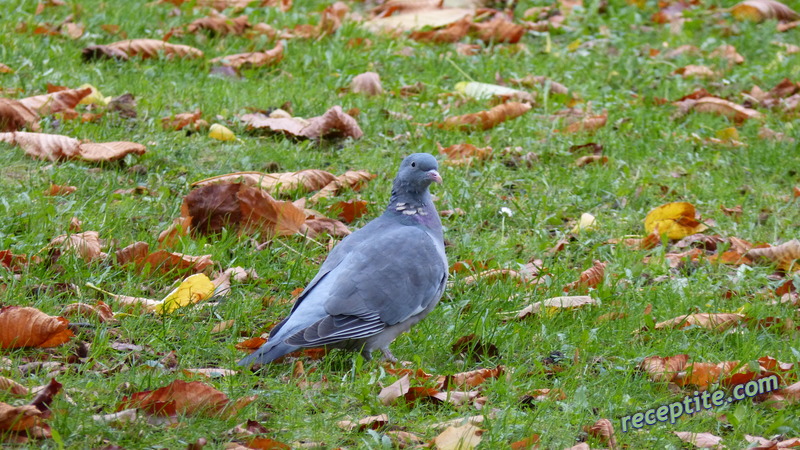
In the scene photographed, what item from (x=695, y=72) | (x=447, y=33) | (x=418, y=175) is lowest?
(x=695, y=72)

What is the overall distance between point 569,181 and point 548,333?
177 centimetres

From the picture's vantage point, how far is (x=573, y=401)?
341 centimetres

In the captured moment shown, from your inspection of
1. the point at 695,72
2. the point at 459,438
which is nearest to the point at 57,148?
the point at 459,438

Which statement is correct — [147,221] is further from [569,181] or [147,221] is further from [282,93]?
[569,181]

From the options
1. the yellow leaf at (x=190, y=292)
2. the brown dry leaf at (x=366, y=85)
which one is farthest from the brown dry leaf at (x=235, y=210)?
the brown dry leaf at (x=366, y=85)

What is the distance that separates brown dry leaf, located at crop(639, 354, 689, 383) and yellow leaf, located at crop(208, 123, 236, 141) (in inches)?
111

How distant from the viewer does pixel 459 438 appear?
9.93 ft

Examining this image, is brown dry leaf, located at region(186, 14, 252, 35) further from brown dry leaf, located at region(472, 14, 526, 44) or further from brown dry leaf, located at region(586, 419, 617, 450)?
brown dry leaf, located at region(586, 419, 617, 450)

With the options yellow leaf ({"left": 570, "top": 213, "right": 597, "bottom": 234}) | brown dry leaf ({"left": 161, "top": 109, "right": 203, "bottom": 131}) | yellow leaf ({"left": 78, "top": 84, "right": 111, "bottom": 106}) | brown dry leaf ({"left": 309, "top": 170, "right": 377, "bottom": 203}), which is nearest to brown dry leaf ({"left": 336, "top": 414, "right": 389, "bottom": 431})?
brown dry leaf ({"left": 309, "top": 170, "right": 377, "bottom": 203})

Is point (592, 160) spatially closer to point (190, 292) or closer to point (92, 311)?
point (190, 292)

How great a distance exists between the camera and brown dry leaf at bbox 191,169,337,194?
16.4 ft

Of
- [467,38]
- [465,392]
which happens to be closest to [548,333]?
[465,392]

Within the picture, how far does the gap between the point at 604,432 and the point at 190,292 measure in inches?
68.2

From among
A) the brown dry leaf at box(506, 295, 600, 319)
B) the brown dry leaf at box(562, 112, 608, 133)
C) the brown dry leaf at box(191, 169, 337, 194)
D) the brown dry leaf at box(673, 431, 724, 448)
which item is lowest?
the brown dry leaf at box(562, 112, 608, 133)
